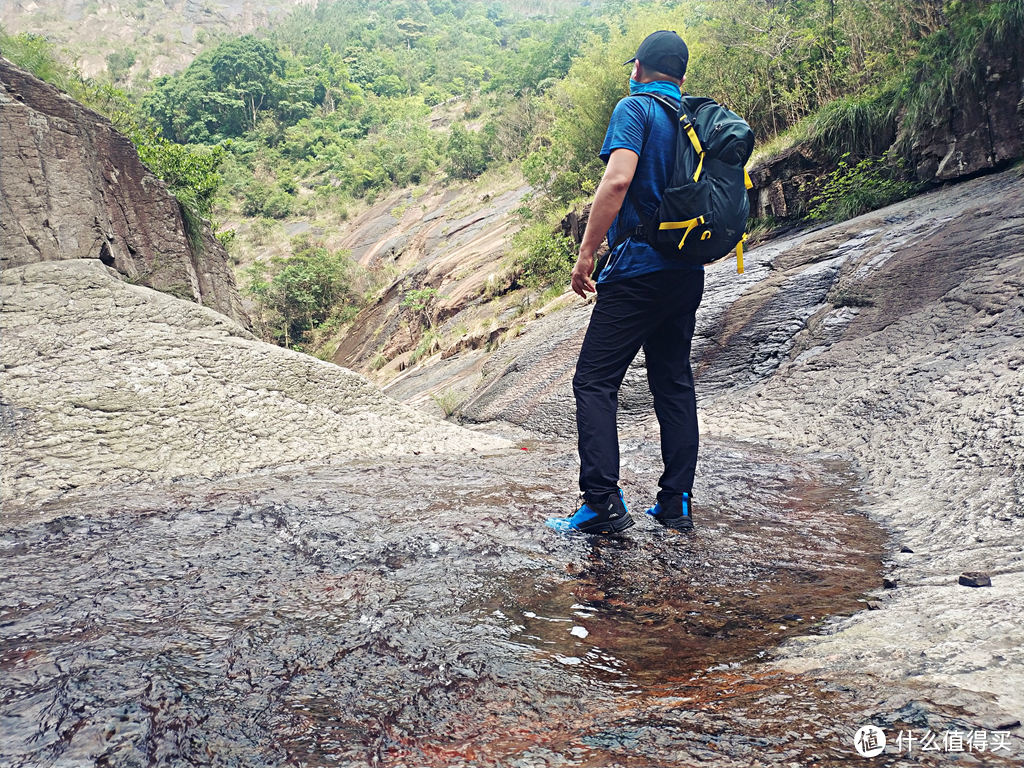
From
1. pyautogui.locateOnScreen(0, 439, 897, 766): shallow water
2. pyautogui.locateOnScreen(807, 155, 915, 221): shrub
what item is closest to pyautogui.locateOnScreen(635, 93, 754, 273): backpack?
pyautogui.locateOnScreen(0, 439, 897, 766): shallow water

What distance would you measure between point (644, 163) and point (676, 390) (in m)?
0.93

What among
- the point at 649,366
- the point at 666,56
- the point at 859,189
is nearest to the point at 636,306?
the point at 649,366

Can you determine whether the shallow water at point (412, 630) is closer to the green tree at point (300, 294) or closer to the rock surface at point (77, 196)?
the rock surface at point (77, 196)

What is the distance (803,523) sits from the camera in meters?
2.75

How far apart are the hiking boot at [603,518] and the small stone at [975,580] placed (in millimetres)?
1106

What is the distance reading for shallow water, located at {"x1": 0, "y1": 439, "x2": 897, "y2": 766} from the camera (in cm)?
118

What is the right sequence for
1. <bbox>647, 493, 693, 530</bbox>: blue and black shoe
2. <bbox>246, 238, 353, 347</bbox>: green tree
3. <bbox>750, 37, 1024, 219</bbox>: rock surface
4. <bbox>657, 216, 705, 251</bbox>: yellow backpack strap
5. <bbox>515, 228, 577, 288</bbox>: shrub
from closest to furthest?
<bbox>657, 216, 705, 251</bbox>: yellow backpack strap < <bbox>647, 493, 693, 530</bbox>: blue and black shoe < <bbox>750, 37, 1024, 219</bbox>: rock surface < <bbox>515, 228, 577, 288</bbox>: shrub < <bbox>246, 238, 353, 347</bbox>: green tree

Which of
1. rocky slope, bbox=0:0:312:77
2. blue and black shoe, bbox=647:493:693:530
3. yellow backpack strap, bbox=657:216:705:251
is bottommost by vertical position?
blue and black shoe, bbox=647:493:693:530

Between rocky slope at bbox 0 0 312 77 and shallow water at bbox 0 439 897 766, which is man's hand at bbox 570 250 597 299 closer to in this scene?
shallow water at bbox 0 439 897 766

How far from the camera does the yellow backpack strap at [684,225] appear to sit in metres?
2.46

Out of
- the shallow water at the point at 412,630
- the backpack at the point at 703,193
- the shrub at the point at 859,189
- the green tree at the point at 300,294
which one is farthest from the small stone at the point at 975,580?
the green tree at the point at 300,294

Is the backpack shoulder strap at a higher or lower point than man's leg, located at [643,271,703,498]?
higher

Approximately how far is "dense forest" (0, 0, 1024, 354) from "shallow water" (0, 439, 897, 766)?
5.69 meters

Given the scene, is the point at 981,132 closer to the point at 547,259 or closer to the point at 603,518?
the point at 603,518
